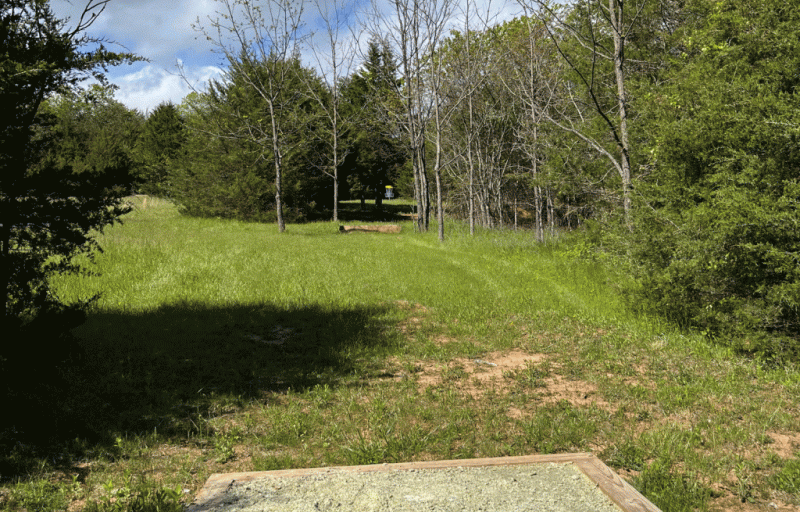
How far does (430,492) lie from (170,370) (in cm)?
394

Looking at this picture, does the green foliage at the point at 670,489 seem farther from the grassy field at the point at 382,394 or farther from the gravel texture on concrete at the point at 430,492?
the gravel texture on concrete at the point at 430,492

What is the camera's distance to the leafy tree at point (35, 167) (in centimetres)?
475

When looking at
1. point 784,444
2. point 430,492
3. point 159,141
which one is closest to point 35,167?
point 430,492

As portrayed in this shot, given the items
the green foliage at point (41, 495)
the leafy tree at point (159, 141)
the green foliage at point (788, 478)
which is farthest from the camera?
the leafy tree at point (159, 141)

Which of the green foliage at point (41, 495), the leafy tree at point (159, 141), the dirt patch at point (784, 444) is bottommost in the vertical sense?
the dirt patch at point (784, 444)

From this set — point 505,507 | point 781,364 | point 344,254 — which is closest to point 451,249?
point 344,254

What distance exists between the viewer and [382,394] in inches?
215

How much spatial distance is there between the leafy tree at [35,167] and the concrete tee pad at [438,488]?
2.78m

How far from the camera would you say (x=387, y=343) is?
7250 mm

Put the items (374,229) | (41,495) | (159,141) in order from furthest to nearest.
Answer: (159,141) < (374,229) < (41,495)

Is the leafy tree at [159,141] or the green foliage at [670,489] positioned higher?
the leafy tree at [159,141]

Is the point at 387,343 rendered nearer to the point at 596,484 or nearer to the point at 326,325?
the point at 326,325

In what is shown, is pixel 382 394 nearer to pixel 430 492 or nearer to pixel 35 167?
pixel 430 492

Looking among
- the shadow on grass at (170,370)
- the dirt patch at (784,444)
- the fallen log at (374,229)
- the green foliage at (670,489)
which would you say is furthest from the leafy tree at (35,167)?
the fallen log at (374,229)
